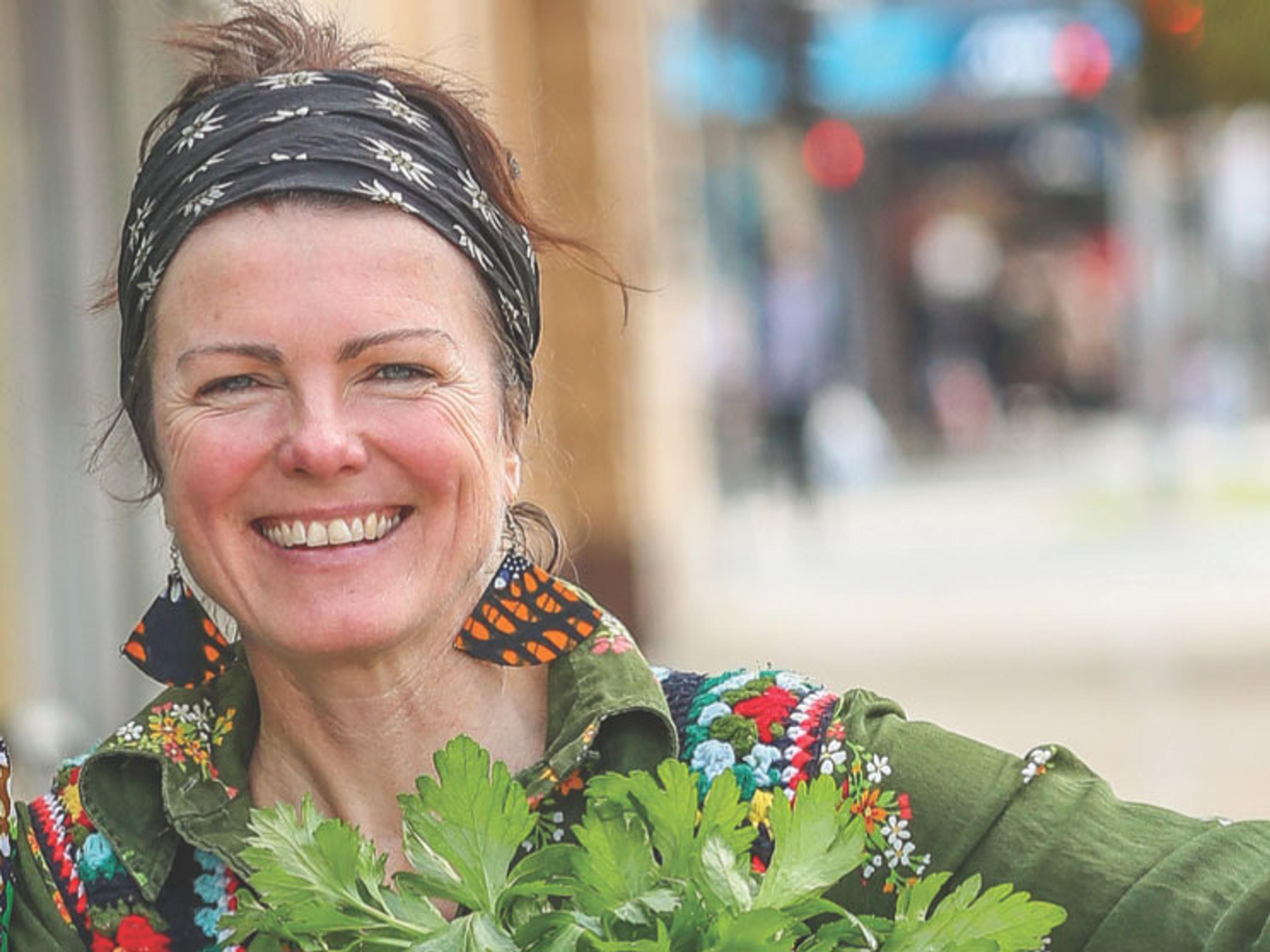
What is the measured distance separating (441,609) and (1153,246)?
17274 mm

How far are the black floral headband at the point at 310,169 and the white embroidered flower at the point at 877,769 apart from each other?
54 centimetres

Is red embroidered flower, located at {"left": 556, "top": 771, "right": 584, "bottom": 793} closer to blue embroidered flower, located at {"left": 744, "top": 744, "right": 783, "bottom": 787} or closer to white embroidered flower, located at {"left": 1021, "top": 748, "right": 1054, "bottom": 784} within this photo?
blue embroidered flower, located at {"left": 744, "top": 744, "right": 783, "bottom": 787}

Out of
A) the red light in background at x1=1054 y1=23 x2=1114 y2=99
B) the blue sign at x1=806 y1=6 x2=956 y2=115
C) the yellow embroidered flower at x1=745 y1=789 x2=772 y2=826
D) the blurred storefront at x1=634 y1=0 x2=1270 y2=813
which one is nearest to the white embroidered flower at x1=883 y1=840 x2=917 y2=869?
the yellow embroidered flower at x1=745 y1=789 x2=772 y2=826

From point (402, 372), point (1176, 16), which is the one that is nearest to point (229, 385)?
point (402, 372)

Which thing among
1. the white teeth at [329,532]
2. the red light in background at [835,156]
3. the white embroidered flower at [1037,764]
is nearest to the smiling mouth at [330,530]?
the white teeth at [329,532]

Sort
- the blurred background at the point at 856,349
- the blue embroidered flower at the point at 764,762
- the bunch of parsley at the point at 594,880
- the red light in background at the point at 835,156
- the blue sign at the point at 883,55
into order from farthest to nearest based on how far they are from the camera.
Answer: the red light in background at the point at 835,156, the blue sign at the point at 883,55, the blurred background at the point at 856,349, the blue embroidered flower at the point at 764,762, the bunch of parsley at the point at 594,880

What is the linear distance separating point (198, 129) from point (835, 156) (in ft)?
91.5

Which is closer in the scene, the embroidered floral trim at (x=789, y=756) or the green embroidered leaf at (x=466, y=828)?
the green embroidered leaf at (x=466, y=828)

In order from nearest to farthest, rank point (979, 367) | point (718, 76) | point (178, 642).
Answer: point (178, 642) < point (718, 76) < point (979, 367)

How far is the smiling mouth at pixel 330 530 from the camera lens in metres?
2.37

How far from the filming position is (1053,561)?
16.5 metres

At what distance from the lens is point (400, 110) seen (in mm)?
2459

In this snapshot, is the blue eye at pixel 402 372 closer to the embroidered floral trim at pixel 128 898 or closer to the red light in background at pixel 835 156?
the embroidered floral trim at pixel 128 898

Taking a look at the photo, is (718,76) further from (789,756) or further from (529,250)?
(789,756)
